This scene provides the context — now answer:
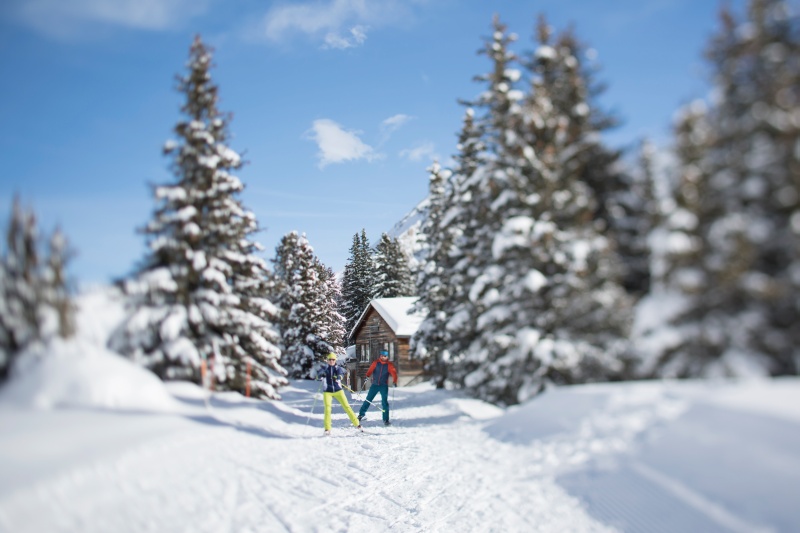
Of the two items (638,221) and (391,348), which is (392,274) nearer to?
(391,348)

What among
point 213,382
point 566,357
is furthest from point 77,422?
point 566,357

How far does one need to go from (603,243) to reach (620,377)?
A: 1.23 metres

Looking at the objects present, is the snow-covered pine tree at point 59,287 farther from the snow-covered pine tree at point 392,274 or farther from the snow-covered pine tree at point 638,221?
the snow-covered pine tree at point 392,274

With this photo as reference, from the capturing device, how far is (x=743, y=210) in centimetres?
315

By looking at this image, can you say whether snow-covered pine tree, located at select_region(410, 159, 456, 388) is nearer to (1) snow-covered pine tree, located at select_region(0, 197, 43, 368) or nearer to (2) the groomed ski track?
(2) the groomed ski track

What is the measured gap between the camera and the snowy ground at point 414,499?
323 centimetres

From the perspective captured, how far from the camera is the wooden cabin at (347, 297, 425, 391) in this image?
1288 inches

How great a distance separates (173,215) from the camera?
440 centimetres

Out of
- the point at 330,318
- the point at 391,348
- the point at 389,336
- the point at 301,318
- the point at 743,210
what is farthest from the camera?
the point at 330,318

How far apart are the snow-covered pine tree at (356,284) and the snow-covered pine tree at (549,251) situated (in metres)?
44.1

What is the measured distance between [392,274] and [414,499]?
38217 millimetres

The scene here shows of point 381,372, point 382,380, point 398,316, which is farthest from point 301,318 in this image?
point 382,380

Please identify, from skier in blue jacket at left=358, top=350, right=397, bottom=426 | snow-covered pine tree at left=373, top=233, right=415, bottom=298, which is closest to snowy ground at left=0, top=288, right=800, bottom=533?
skier in blue jacket at left=358, top=350, right=397, bottom=426

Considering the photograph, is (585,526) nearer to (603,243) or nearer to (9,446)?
(603,243)
